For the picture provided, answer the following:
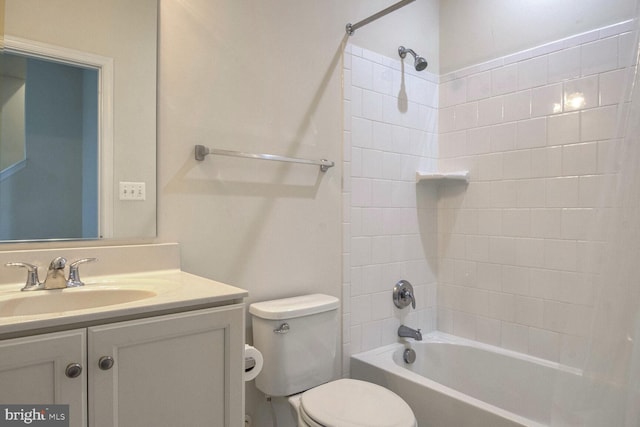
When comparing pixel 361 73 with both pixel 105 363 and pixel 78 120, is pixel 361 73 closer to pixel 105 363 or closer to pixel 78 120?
pixel 78 120

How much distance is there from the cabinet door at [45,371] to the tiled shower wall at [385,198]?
1.30 meters

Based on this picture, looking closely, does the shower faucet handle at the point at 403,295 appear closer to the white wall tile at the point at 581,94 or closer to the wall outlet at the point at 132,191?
the white wall tile at the point at 581,94

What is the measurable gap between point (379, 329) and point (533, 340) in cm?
78

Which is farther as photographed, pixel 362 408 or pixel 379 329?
pixel 379 329

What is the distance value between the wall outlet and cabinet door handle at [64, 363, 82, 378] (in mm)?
677

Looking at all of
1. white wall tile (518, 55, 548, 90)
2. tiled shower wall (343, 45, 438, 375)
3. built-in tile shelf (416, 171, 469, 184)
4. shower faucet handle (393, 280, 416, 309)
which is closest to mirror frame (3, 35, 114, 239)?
tiled shower wall (343, 45, 438, 375)

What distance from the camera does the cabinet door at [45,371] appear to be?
0.81 meters

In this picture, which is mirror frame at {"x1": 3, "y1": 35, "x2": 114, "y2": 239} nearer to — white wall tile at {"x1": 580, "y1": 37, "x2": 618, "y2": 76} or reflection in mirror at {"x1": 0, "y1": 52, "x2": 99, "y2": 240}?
reflection in mirror at {"x1": 0, "y1": 52, "x2": 99, "y2": 240}

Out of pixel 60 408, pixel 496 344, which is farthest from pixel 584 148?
pixel 60 408

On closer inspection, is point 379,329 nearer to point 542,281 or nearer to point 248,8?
point 542,281

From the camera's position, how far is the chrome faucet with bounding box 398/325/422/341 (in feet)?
7.20

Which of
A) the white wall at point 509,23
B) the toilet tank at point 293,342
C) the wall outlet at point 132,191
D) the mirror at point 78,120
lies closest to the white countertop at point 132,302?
the mirror at point 78,120

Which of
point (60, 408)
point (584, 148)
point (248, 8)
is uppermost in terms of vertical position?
point (248, 8)

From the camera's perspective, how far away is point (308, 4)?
1.89m
